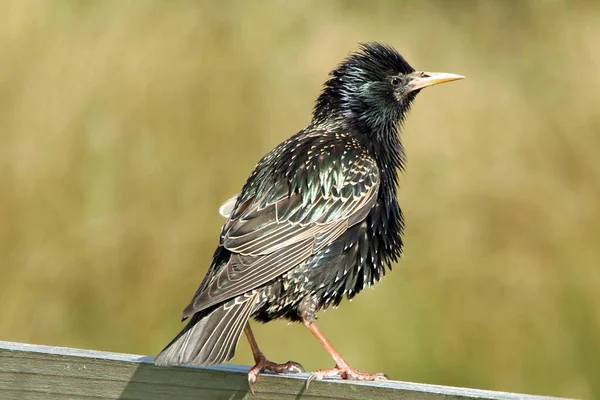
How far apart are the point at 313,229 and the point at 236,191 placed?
1.62m

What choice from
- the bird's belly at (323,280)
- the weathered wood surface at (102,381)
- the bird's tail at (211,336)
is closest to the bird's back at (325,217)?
the bird's belly at (323,280)

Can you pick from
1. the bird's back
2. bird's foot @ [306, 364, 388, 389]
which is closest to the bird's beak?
the bird's back

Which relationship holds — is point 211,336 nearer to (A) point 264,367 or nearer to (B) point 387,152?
(A) point 264,367

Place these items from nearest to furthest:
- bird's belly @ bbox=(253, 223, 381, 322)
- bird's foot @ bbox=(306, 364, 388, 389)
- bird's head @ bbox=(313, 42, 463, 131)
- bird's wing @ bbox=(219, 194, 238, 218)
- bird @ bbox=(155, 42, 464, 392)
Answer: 1. bird's foot @ bbox=(306, 364, 388, 389)
2. bird @ bbox=(155, 42, 464, 392)
3. bird's belly @ bbox=(253, 223, 381, 322)
4. bird's wing @ bbox=(219, 194, 238, 218)
5. bird's head @ bbox=(313, 42, 463, 131)

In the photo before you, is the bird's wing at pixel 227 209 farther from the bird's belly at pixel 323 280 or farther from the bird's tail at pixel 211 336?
the bird's tail at pixel 211 336

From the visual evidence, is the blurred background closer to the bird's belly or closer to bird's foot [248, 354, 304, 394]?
the bird's belly

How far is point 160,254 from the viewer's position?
5.29 metres

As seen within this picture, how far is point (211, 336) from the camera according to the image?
123 inches

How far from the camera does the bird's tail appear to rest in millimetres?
2902

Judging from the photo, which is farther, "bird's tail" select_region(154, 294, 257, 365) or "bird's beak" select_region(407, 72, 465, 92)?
"bird's beak" select_region(407, 72, 465, 92)

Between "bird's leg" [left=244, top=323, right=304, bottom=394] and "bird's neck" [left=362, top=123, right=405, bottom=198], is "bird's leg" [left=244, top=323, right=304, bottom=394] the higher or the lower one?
the lower one

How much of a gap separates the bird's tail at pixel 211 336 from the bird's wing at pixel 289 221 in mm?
80

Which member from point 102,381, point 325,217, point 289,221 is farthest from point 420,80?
point 102,381

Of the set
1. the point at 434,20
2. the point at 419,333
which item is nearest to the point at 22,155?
the point at 419,333
